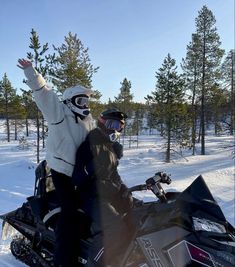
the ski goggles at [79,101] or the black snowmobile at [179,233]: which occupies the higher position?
the ski goggles at [79,101]

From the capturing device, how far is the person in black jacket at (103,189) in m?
3.83

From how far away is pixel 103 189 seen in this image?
3.95m

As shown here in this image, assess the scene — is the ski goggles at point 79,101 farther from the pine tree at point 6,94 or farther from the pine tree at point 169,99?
the pine tree at point 6,94

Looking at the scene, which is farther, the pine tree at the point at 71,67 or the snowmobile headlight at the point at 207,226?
the pine tree at the point at 71,67

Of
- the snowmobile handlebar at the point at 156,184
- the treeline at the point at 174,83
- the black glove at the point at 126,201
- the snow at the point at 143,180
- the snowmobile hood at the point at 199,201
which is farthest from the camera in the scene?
the treeline at the point at 174,83

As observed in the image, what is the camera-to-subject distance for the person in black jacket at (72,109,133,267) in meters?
3.83

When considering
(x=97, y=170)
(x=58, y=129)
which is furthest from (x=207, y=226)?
(x=58, y=129)

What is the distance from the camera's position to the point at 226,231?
3439 millimetres

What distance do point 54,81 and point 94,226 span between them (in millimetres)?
21420

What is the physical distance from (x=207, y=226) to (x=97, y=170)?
124 centimetres

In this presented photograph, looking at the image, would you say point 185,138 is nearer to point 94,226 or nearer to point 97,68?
point 97,68

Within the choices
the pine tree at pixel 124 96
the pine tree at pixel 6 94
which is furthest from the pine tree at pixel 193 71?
the pine tree at pixel 6 94

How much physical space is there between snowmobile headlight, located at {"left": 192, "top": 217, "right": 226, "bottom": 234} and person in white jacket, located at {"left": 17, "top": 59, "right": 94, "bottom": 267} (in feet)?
4.50

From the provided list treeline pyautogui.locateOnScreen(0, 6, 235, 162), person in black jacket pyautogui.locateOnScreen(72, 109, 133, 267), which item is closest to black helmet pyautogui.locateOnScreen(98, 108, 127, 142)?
person in black jacket pyautogui.locateOnScreen(72, 109, 133, 267)
